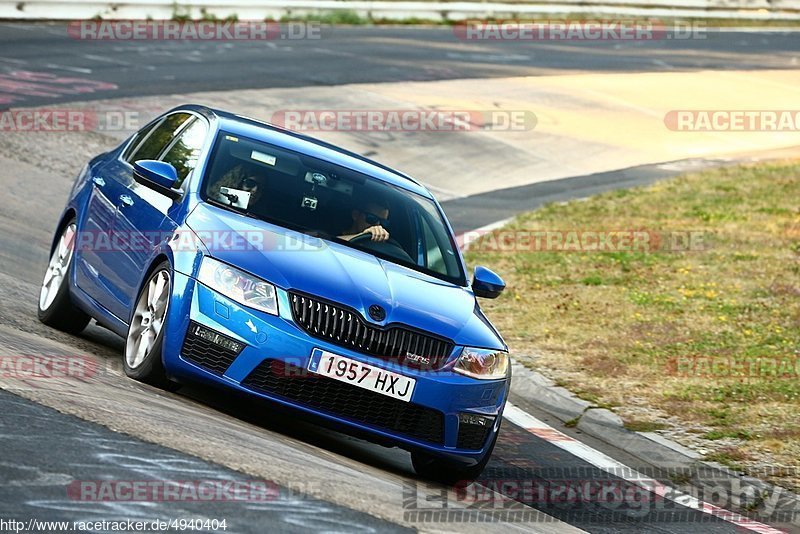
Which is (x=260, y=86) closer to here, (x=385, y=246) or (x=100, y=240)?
(x=100, y=240)

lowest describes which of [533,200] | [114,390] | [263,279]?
[533,200]

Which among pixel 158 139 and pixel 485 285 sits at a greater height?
pixel 158 139

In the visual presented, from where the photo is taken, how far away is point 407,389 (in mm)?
7113

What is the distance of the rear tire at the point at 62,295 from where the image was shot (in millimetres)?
9219

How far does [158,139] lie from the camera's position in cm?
932

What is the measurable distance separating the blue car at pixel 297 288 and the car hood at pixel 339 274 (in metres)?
0.01

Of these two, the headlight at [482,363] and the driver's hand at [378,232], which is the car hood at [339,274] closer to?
the headlight at [482,363]

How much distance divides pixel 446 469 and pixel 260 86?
17759 millimetres

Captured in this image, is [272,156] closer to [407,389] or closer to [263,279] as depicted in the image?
[263,279]

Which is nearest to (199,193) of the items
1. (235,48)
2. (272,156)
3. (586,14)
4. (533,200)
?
(272,156)

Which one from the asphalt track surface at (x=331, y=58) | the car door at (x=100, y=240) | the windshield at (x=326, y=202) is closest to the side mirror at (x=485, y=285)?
the windshield at (x=326, y=202)

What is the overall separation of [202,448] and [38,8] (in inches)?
979

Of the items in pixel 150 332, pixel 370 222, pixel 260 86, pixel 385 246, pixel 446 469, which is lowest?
pixel 260 86

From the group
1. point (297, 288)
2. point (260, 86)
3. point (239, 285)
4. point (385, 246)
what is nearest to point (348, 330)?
point (297, 288)
